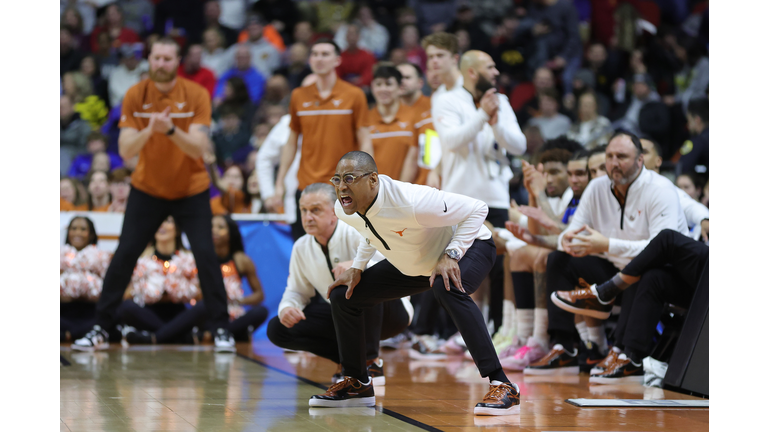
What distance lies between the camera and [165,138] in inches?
248

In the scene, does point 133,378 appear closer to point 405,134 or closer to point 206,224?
point 206,224

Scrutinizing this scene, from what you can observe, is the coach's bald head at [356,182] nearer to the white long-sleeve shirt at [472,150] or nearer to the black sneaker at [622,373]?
the black sneaker at [622,373]

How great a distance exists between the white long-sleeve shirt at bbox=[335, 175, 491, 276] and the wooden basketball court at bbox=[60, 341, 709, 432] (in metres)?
0.71

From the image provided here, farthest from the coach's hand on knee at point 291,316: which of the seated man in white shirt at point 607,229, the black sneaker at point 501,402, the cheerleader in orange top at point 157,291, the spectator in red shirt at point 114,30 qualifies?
the spectator in red shirt at point 114,30

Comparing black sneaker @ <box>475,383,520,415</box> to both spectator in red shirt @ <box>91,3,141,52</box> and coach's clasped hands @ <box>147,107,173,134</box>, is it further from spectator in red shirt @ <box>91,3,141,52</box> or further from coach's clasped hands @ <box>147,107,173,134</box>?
spectator in red shirt @ <box>91,3,141,52</box>

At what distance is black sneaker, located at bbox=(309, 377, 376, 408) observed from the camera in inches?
159

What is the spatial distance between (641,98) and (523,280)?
19.4 feet

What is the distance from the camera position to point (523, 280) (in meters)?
5.78

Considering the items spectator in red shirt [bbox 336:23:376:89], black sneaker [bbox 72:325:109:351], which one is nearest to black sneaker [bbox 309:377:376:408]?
black sneaker [bbox 72:325:109:351]

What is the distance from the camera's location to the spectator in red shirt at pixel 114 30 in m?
12.9

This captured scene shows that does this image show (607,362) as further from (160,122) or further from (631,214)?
(160,122)

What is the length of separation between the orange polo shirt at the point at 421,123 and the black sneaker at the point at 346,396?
10.7ft

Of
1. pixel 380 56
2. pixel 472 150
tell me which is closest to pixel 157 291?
pixel 472 150

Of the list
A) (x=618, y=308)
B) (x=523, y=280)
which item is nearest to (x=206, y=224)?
(x=523, y=280)
